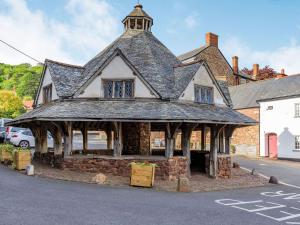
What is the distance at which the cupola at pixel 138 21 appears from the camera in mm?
23516

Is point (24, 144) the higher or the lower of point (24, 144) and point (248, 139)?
the lower

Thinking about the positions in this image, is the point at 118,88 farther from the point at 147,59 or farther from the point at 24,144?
the point at 24,144

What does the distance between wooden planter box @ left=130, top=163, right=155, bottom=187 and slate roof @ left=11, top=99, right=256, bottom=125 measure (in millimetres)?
2382

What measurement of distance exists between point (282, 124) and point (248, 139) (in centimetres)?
469

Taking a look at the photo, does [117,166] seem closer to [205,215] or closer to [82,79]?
[82,79]

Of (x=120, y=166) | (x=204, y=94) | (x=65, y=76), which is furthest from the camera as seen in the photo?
(x=65, y=76)

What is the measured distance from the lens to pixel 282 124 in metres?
31.7

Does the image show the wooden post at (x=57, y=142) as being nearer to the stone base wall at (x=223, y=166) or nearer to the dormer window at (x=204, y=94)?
the dormer window at (x=204, y=94)

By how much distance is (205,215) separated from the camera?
915 cm

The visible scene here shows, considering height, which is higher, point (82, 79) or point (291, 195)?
point (82, 79)

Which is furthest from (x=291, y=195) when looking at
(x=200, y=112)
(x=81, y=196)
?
(x=81, y=196)

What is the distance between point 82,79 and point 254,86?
2454 cm

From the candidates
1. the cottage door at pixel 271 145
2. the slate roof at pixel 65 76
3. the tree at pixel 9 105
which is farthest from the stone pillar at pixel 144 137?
the tree at pixel 9 105

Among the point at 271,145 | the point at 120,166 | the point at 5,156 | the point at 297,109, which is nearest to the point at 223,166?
the point at 120,166
